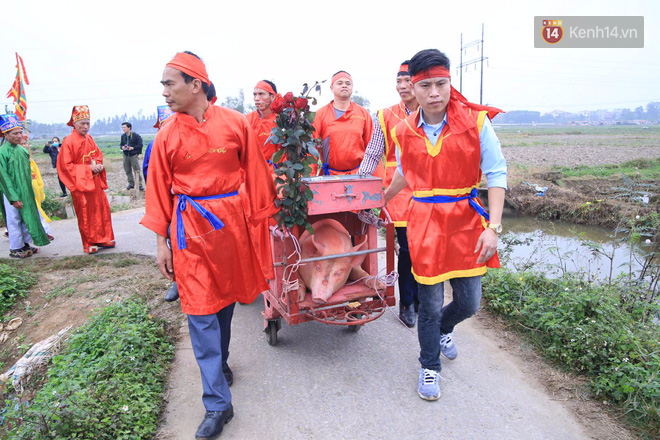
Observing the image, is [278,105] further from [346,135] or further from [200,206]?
[346,135]

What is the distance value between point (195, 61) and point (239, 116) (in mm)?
407

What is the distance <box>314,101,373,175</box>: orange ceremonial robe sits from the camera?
4.66 meters

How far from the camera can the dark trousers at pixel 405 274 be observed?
13.0ft

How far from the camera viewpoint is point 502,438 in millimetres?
2545

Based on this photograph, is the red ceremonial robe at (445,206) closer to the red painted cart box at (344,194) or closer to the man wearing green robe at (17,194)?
the red painted cart box at (344,194)

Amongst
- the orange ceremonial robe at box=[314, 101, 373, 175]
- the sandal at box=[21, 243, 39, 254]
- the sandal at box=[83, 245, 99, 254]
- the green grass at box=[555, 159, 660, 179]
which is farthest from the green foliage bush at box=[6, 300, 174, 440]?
the green grass at box=[555, 159, 660, 179]

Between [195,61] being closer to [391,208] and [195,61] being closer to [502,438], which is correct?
[391,208]

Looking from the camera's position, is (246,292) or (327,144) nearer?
(246,292)

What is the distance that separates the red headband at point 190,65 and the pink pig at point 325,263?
4.61ft

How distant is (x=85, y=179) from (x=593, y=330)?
6.74 m

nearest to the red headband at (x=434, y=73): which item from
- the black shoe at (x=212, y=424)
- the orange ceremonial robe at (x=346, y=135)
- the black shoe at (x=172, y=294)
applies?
the orange ceremonial robe at (x=346, y=135)

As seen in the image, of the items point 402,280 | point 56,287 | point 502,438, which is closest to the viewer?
point 502,438

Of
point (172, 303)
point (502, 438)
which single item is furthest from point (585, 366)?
point (172, 303)

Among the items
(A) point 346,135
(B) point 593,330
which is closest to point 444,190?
(B) point 593,330
